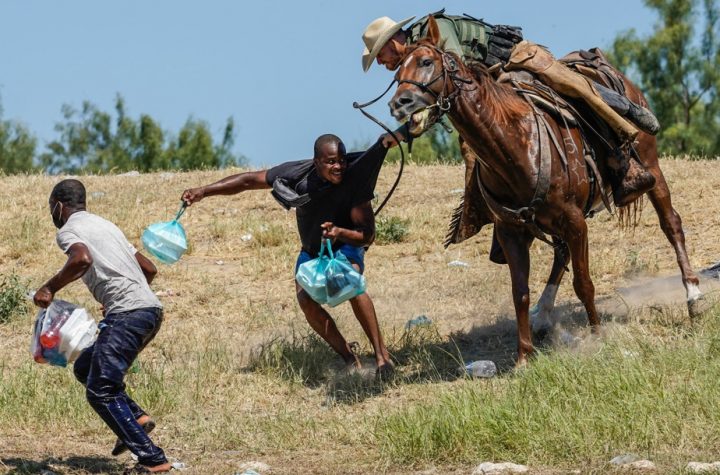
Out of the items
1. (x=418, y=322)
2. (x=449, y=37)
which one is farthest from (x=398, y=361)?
(x=449, y=37)

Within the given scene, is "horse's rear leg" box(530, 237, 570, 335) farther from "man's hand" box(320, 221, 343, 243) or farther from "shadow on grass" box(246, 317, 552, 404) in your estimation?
"man's hand" box(320, 221, 343, 243)

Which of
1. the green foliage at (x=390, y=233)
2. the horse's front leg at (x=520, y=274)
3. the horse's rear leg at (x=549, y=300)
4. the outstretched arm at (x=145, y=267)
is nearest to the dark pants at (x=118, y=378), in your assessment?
the outstretched arm at (x=145, y=267)

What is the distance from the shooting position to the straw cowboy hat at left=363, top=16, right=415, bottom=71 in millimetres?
9430

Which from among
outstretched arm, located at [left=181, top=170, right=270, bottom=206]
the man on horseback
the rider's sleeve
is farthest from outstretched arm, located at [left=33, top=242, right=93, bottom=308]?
the rider's sleeve

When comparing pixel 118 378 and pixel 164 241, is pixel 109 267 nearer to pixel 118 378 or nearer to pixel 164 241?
pixel 118 378

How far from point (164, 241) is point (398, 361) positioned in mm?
2462

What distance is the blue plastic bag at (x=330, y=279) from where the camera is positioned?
8.98 metres

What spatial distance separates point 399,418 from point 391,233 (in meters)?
6.28

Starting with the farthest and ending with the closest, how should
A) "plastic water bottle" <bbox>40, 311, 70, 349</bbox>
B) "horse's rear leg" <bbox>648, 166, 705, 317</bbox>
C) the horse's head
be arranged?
1. "horse's rear leg" <bbox>648, 166, 705, 317</bbox>
2. the horse's head
3. "plastic water bottle" <bbox>40, 311, 70, 349</bbox>

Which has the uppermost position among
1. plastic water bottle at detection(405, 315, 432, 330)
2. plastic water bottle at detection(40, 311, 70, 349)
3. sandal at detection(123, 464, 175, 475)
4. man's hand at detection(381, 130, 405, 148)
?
man's hand at detection(381, 130, 405, 148)

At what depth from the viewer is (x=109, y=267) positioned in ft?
25.0

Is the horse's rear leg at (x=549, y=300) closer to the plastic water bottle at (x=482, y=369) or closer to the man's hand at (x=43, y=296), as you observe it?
the plastic water bottle at (x=482, y=369)

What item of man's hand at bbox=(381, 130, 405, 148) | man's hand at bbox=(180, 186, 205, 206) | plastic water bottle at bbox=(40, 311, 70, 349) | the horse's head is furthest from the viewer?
man's hand at bbox=(180, 186, 205, 206)

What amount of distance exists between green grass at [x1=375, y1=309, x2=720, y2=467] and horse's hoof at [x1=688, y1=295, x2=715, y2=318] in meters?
1.55
